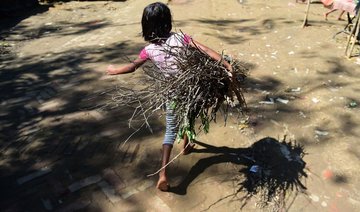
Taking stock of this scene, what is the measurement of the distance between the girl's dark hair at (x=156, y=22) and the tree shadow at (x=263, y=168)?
1.27m

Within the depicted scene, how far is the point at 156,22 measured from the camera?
8.73 ft

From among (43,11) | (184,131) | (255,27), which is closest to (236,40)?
(255,27)

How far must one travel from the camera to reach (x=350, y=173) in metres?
3.25

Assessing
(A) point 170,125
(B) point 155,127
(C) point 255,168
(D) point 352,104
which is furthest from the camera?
(D) point 352,104

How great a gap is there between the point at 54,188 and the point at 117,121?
1.15 m

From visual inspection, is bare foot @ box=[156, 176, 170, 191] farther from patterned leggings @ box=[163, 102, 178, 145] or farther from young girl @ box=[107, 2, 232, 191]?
young girl @ box=[107, 2, 232, 191]

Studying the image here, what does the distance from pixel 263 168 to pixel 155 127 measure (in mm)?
1251

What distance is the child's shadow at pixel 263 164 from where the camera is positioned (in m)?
3.12

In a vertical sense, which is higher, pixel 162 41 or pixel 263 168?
pixel 162 41

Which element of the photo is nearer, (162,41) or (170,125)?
(162,41)

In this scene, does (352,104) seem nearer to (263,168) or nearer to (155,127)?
(263,168)

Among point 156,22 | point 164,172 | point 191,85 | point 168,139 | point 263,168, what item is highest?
point 156,22

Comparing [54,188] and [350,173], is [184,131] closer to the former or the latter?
[54,188]

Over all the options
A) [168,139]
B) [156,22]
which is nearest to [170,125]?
[168,139]
